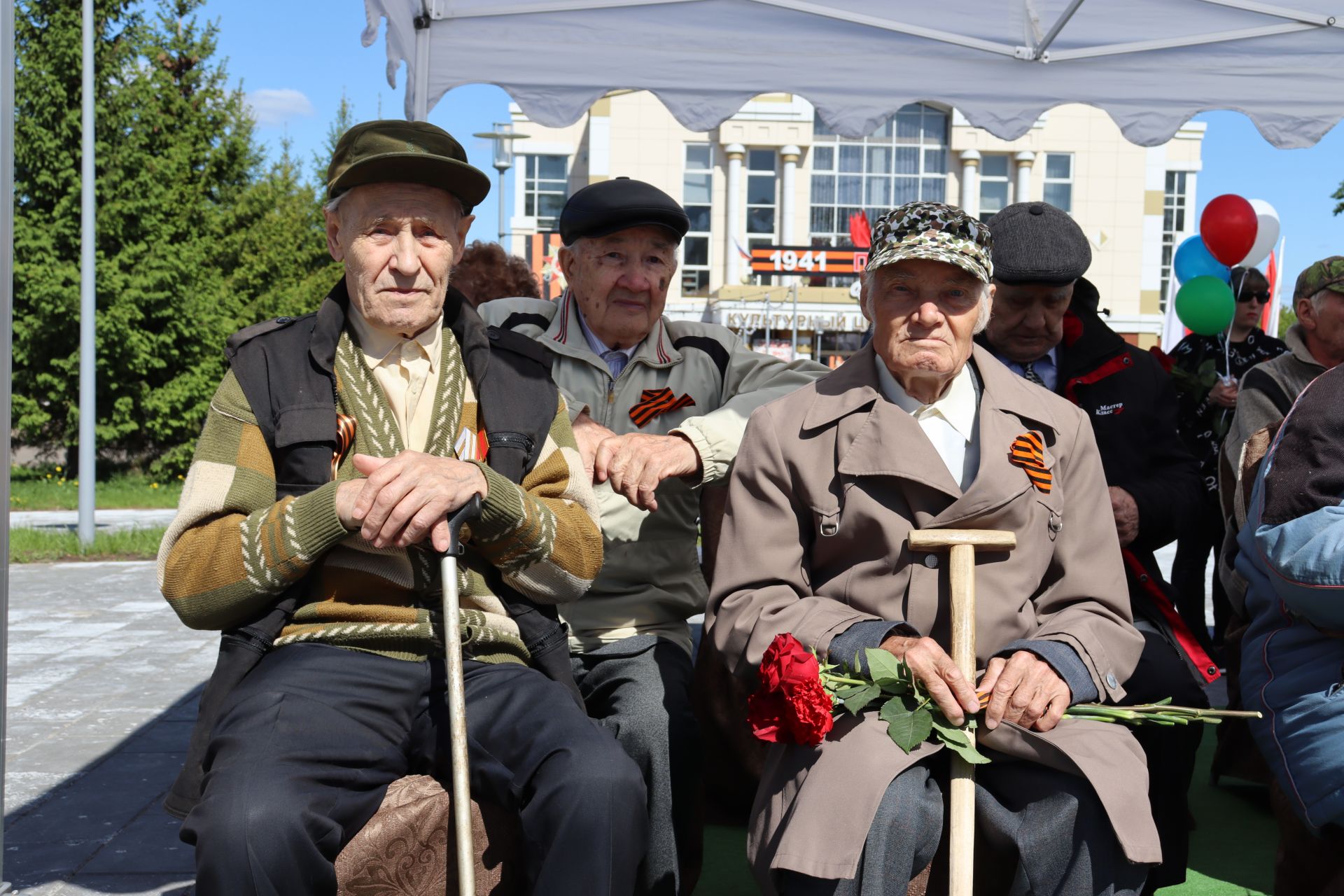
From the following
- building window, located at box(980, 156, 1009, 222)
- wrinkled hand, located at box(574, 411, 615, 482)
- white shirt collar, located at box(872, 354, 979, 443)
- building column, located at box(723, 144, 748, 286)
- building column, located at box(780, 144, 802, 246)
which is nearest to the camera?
white shirt collar, located at box(872, 354, 979, 443)

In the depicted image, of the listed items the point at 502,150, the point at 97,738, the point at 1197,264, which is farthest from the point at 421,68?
the point at 502,150

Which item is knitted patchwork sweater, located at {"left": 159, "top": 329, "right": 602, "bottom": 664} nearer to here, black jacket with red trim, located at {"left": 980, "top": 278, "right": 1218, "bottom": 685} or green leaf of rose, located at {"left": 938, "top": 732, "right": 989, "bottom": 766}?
green leaf of rose, located at {"left": 938, "top": 732, "right": 989, "bottom": 766}

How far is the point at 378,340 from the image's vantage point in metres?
2.94

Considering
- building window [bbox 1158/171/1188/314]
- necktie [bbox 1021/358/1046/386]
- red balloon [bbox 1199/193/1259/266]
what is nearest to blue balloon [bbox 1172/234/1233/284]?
red balloon [bbox 1199/193/1259/266]

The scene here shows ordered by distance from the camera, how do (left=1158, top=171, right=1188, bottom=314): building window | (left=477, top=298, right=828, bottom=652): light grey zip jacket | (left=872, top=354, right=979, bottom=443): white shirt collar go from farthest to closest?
(left=1158, top=171, right=1188, bottom=314): building window, (left=477, top=298, right=828, bottom=652): light grey zip jacket, (left=872, top=354, right=979, bottom=443): white shirt collar

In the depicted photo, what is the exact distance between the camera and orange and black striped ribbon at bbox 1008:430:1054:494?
8.97 feet

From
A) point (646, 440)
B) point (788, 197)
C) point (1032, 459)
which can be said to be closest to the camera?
point (1032, 459)

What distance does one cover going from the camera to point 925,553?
8.81 ft

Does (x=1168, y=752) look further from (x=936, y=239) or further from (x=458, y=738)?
(x=458, y=738)

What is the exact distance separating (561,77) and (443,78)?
0.49 meters

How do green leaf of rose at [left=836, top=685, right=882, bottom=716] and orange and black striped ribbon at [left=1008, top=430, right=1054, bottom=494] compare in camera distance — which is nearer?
green leaf of rose at [left=836, top=685, right=882, bottom=716]

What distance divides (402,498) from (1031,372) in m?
2.14

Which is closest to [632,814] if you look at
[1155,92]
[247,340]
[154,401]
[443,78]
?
[247,340]

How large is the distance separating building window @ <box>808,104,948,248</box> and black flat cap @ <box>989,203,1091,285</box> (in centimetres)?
4383
